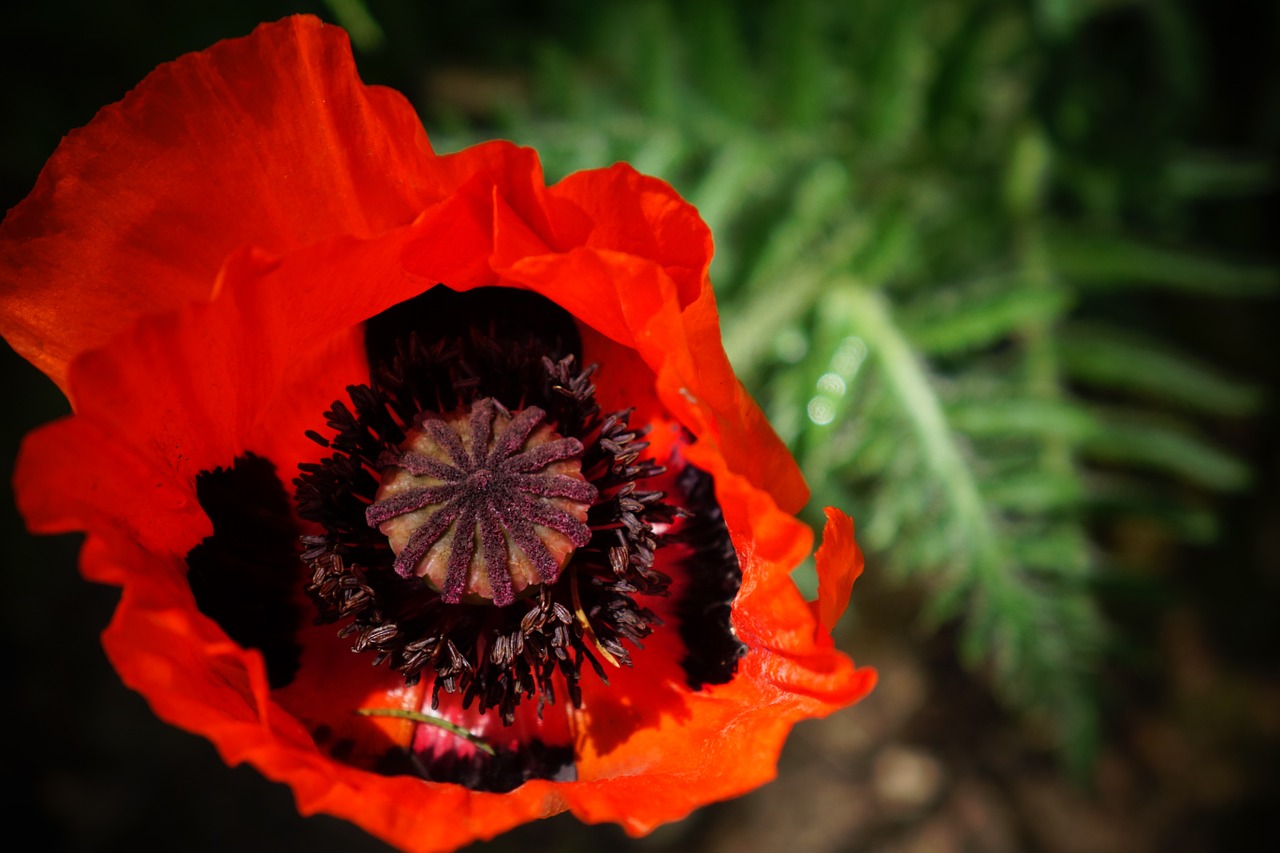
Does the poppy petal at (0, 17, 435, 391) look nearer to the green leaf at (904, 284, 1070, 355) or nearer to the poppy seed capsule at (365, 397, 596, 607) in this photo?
A: the poppy seed capsule at (365, 397, 596, 607)

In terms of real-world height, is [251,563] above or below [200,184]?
below

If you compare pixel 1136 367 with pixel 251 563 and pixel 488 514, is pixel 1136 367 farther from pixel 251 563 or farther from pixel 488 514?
pixel 251 563

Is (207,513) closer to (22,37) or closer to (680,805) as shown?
(680,805)

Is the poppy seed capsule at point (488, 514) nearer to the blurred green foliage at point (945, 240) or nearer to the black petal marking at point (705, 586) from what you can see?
the black petal marking at point (705, 586)

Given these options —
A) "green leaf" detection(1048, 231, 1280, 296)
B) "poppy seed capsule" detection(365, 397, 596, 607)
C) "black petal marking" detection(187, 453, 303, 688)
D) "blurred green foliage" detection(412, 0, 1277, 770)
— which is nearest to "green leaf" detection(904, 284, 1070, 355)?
"blurred green foliage" detection(412, 0, 1277, 770)

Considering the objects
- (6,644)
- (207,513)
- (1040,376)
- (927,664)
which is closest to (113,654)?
(207,513)

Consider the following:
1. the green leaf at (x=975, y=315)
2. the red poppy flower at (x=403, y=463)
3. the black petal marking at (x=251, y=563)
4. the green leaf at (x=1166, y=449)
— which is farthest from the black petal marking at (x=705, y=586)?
the green leaf at (x=1166, y=449)

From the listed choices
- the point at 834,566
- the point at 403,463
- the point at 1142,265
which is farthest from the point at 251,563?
the point at 1142,265
